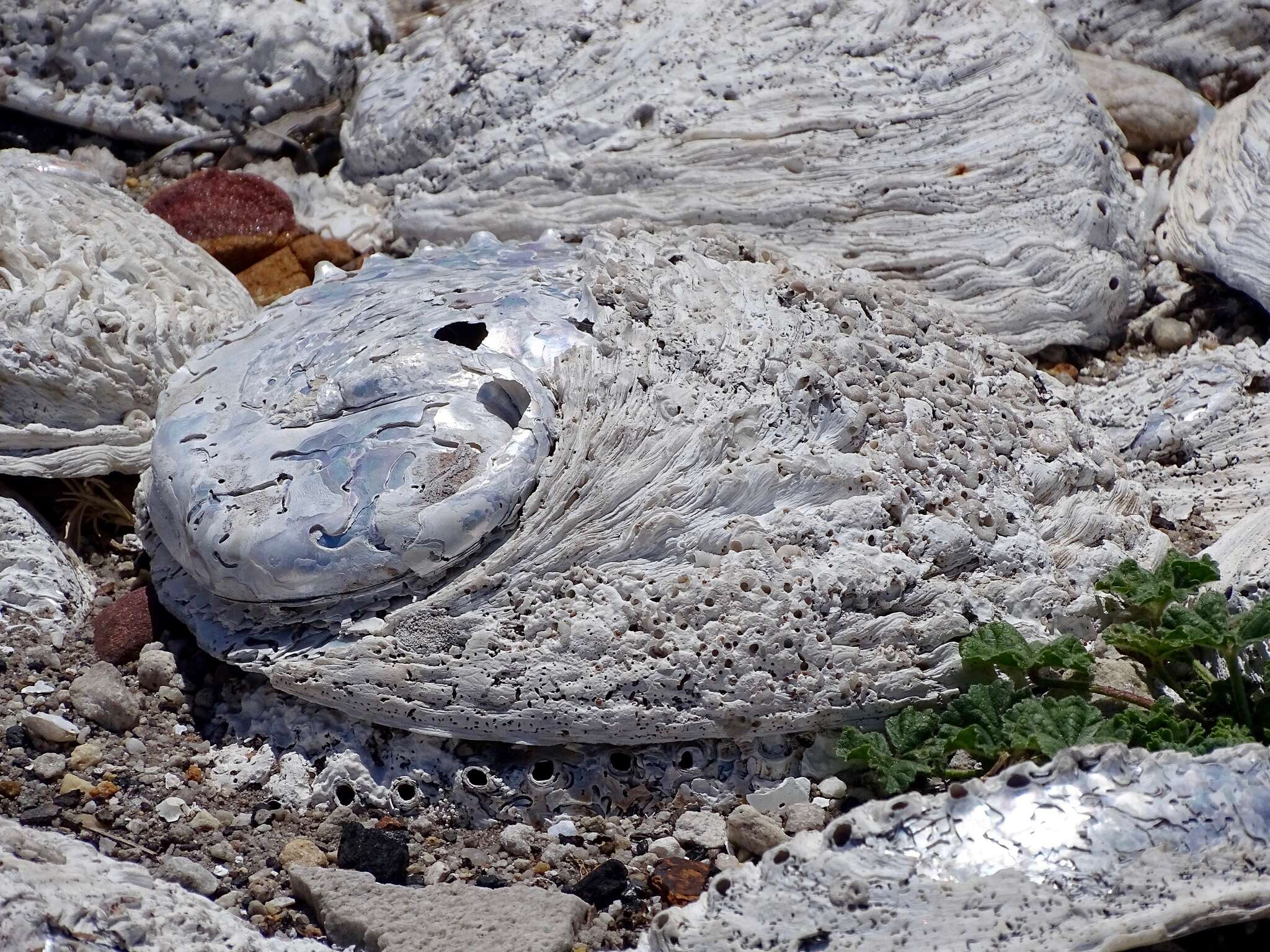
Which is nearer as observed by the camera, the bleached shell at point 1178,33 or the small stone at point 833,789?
the small stone at point 833,789

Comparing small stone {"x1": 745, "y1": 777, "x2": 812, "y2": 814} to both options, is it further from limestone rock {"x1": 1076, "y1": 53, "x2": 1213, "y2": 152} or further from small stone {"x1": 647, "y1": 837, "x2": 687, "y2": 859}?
limestone rock {"x1": 1076, "y1": 53, "x2": 1213, "y2": 152}

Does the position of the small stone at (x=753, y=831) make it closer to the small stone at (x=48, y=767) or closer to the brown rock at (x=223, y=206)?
the small stone at (x=48, y=767)

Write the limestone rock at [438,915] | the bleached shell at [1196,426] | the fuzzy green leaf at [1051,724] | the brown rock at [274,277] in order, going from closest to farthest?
the limestone rock at [438,915], the fuzzy green leaf at [1051,724], the bleached shell at [1196,426], the brown rock at [274,277]

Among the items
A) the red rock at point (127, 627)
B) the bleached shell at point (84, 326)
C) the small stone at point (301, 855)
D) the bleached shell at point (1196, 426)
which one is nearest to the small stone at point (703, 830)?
the small stone at point (301, 855)

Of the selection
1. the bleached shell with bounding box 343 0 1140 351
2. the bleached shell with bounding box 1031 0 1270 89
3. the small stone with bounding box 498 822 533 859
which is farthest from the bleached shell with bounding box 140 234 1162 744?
the bleached shell with bounding box 1031 0 1270 89

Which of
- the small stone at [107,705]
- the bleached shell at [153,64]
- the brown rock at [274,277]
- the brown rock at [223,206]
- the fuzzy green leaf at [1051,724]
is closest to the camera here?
the fuzzy green leaf at [1051,724]
